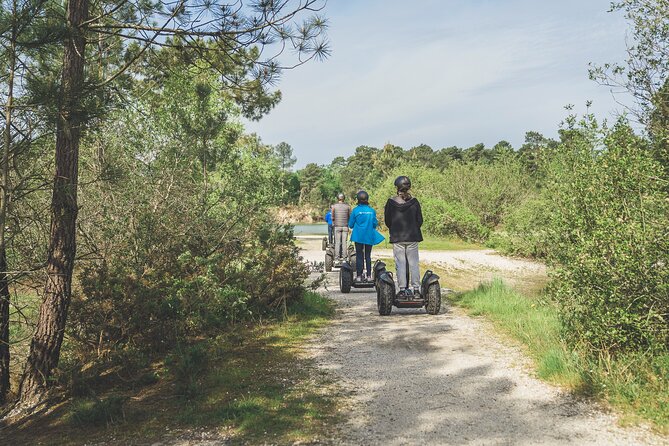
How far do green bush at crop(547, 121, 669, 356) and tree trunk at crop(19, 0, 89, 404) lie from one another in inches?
209

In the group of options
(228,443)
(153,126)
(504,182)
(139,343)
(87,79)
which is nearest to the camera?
(228,443)

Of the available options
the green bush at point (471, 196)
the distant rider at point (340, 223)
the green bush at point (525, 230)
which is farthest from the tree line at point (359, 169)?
the distant rider at point (340, 223)

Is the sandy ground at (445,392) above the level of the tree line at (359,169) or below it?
below

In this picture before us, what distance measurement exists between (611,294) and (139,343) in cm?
525

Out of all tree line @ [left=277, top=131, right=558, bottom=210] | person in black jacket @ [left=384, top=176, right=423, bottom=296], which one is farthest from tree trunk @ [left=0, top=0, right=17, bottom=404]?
tree line @ [left=277, top=131, right=558, bottom=210]

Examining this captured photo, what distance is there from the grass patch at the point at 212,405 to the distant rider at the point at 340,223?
6137 mm

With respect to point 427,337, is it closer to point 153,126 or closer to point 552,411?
point 552,411

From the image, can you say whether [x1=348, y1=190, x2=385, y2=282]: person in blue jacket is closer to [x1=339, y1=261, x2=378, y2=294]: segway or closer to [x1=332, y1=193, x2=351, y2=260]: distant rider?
[x1=339, y1=261, x2=378, y2=294]: segway

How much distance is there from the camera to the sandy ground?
3.72m

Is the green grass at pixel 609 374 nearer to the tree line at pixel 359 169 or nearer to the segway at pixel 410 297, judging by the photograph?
the segway at pixel 410 297

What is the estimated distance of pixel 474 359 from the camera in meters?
5.71

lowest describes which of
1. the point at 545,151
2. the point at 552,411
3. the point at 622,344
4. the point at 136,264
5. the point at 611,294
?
the point at 552,411

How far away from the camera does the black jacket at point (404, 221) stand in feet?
25.6

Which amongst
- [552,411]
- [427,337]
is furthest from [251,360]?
[552,411]
